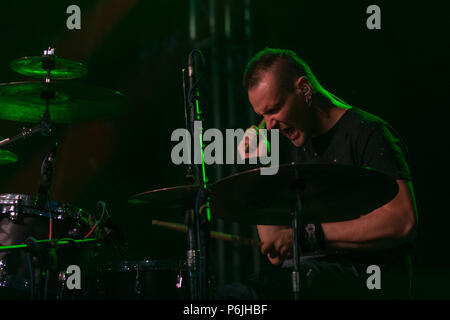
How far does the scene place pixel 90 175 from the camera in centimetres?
435

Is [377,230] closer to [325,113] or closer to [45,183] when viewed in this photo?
[325,113]

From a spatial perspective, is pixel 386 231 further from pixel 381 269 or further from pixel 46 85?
pixel 46 85

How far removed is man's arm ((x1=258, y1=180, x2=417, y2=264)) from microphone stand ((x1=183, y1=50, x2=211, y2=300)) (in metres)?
0.34

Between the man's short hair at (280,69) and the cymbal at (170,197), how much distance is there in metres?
0.63

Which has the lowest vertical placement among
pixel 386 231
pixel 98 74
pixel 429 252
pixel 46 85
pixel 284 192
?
pixel 429 252

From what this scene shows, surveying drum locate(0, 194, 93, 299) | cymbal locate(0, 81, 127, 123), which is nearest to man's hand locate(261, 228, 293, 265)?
drum locate(0, 194, 93, 299)

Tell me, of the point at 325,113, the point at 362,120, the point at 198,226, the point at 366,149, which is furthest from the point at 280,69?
the point at 198,226

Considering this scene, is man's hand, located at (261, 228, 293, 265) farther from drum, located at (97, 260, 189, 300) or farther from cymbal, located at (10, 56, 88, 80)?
cymbal, located at (10, 56, 88, 80)

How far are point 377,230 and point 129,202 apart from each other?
1009 millimetres

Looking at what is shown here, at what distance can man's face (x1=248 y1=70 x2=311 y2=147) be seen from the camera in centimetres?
248

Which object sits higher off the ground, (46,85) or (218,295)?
(46,85)
